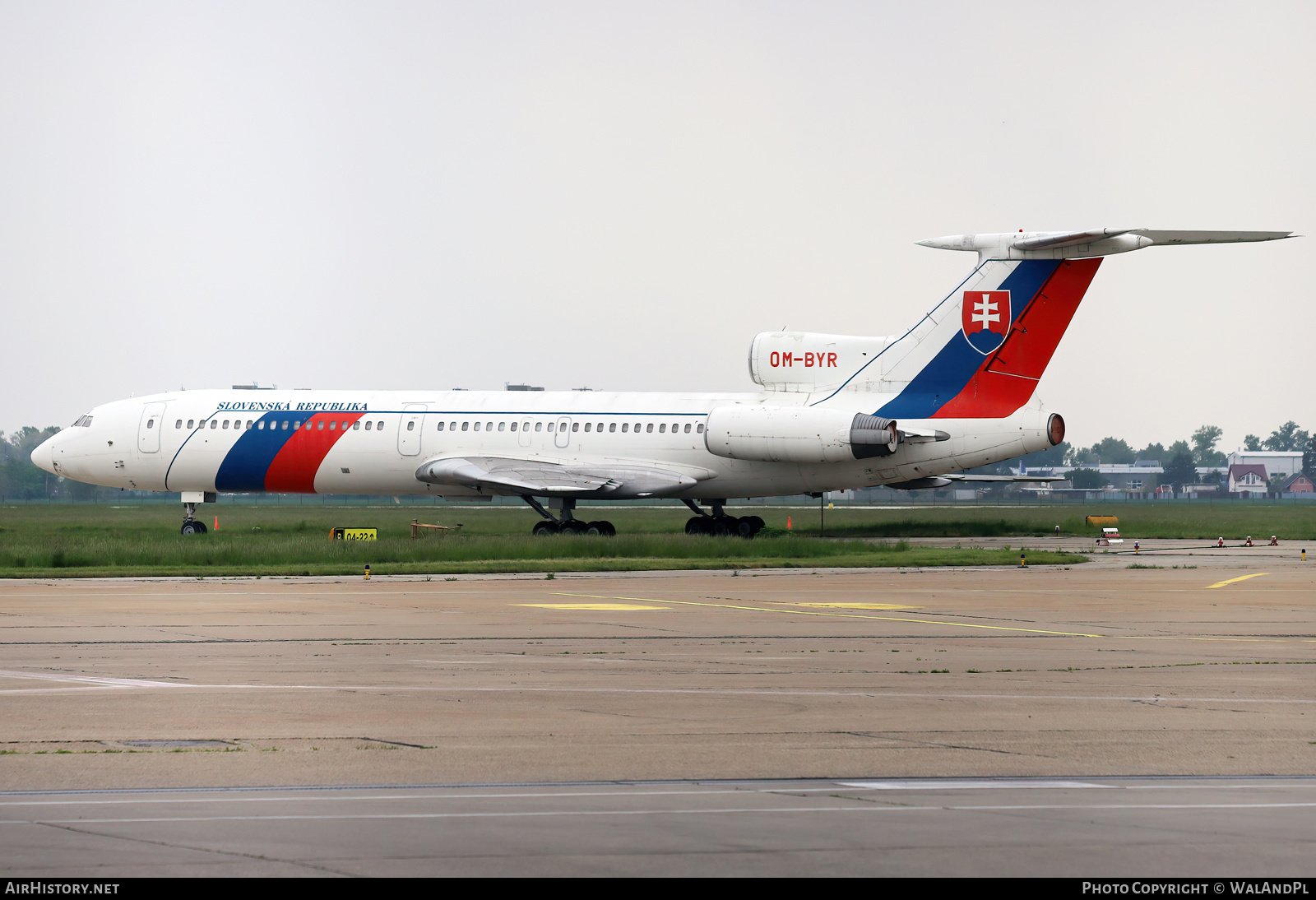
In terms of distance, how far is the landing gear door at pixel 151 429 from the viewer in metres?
42.4

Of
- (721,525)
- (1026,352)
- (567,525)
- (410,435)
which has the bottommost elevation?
(721,525)

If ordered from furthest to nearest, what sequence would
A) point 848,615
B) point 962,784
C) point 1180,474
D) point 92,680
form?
point 1180,474 → point 848,615 → point 92,680 → point 962,784

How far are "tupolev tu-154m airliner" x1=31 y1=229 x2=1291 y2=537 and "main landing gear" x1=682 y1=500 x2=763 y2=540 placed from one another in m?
0.07

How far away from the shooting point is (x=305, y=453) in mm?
41156

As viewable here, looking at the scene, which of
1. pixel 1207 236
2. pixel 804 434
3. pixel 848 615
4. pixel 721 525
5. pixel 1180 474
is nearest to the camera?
pixel 848 615

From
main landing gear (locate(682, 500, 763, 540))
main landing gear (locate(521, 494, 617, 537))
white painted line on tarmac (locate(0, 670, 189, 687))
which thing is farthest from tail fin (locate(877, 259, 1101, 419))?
white painted line on tarmac (locate(0, 670, 189, 687))

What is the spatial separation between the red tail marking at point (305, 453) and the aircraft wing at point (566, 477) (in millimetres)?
3554

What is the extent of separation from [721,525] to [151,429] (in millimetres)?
17940

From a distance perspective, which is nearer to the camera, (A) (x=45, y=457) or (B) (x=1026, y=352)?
(B) (x=1026, y=352)

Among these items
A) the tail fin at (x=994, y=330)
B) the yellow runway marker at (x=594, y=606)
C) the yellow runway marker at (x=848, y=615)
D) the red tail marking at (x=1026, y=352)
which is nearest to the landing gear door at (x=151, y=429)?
the tail fin at (x=994, y=330)

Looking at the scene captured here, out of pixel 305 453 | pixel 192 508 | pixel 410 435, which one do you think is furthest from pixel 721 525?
pixel 192 508

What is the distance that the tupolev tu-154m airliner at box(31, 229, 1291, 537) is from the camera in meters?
35.8

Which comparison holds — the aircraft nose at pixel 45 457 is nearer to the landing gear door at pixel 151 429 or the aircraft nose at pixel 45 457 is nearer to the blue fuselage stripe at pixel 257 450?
the landing gear door at pixel 151 429

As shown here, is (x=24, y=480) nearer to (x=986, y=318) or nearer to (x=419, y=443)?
(x=419, y=443)
